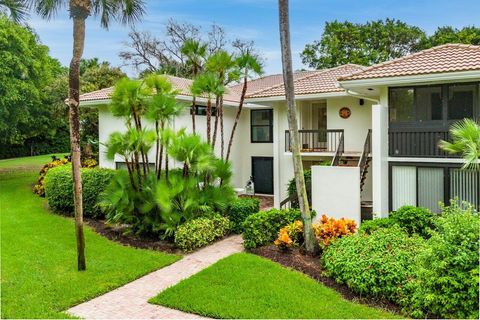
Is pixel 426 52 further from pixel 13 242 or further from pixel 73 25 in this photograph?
pixel 13 242

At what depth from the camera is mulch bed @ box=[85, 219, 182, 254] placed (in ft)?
41.0

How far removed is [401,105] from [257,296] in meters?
8.33

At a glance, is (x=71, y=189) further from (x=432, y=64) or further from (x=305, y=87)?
(x=432, y=64)

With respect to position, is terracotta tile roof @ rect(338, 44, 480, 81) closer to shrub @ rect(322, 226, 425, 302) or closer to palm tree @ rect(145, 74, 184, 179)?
shrub @ rect(322, 226, 425, 302)

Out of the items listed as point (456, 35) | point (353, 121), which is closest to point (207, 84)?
point (353, 121)

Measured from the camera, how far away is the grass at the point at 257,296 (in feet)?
24.9

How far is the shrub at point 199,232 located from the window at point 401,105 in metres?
6.79

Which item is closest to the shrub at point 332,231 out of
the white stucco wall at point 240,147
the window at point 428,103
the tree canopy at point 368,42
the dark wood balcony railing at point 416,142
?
the dark wood balcony railing at point 416,142

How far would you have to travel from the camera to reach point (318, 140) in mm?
18531

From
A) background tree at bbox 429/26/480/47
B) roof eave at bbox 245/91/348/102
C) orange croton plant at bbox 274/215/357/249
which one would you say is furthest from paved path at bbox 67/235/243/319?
background tree at bbox 429/26/480/47

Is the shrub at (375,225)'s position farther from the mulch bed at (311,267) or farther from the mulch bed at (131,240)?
the mulch bed at (131,240)

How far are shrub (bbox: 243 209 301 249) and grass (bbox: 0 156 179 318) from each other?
2239 mm

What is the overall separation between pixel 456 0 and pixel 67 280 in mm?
19524

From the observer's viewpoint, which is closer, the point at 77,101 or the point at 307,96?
the point at 77,101
